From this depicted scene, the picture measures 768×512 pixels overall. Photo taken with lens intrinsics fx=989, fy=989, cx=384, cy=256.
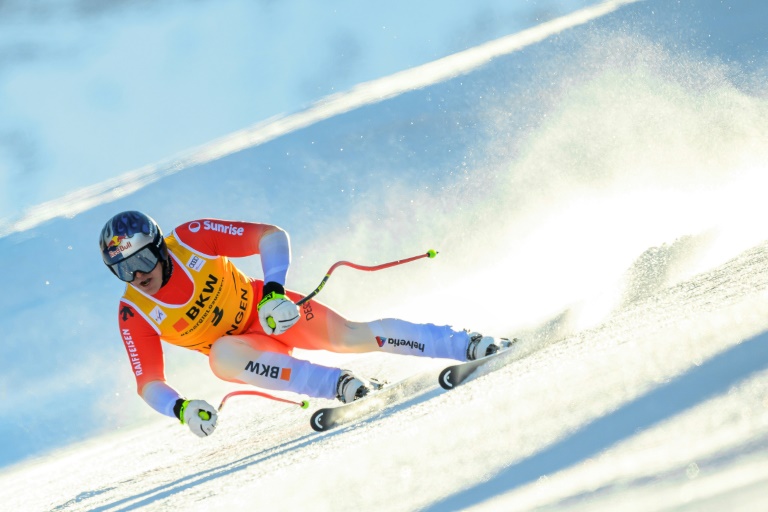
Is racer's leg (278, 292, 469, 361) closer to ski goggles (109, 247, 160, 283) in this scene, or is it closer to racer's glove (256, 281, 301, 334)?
racer's glove (256, 281, 301, 334)

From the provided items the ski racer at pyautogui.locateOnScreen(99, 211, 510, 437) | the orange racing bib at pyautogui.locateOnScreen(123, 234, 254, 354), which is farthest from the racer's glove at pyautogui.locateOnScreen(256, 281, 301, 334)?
the orange racing bib at pyautogui.locateOnScreen(123, 234, 254, 354)

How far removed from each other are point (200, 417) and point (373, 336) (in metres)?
0.84

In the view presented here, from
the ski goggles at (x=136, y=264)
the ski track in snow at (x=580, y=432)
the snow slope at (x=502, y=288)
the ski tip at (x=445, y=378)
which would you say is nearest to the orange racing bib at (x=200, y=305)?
the ski goggles at (x=136, y=264)

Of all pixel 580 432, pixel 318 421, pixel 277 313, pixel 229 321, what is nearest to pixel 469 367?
pixel 318 421

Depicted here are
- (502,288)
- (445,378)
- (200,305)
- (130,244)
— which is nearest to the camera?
(445,378)

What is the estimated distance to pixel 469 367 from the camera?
3605mm

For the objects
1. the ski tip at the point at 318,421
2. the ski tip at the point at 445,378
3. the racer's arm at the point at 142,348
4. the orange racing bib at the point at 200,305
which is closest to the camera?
the ski tip at the point at 445,378

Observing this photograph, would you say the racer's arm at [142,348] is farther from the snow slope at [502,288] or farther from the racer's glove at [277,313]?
the racer's glove at [277,313]

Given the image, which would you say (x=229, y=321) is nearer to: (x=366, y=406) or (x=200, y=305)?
(x=200, y=305)

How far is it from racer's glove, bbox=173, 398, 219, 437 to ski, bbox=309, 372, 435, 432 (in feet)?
1.18

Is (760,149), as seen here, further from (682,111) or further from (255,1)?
(255,1)

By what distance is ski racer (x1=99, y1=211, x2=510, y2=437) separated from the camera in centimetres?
384

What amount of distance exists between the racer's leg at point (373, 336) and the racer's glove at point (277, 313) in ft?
1.67

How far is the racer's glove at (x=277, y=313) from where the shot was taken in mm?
3627
